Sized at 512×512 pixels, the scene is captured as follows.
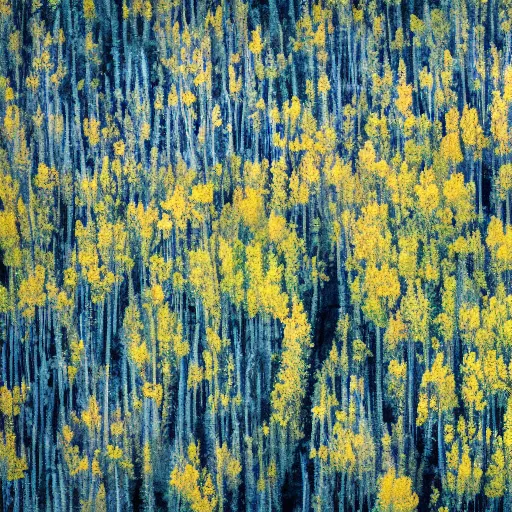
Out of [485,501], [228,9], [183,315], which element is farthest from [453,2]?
[485,501]

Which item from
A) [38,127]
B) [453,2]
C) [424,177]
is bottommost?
[424,177]

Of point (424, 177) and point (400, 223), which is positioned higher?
point (424, 177)

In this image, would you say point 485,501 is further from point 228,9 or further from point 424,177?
point 228,9

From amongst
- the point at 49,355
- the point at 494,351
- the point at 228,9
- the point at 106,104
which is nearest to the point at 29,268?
the point at 49,355

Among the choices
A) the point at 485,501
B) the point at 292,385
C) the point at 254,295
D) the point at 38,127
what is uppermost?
the point at 38,127

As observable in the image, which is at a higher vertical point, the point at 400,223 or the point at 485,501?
the point at 400,223

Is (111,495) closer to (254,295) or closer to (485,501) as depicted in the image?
(254,295)
